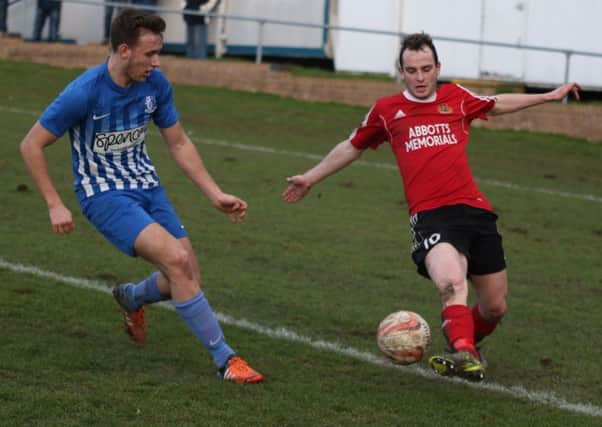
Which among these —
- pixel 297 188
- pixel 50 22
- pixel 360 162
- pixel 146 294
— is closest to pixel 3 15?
pixel 50 22

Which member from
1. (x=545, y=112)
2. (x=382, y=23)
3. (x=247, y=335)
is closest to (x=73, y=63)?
(x=382, y=23)

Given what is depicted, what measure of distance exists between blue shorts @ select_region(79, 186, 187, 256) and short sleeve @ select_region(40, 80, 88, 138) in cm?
46

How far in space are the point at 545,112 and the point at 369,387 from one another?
42.4 feet

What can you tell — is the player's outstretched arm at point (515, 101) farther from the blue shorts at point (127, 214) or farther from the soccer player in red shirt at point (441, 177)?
the blue shorts at point (127, 214)

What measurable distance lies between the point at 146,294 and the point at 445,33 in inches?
575

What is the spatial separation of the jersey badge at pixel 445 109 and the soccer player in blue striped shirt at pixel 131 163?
1.27 metres

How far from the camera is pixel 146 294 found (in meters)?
7.13

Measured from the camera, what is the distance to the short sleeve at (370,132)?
22.7 ft

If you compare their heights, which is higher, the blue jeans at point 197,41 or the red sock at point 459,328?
the blue jeans at point 197,41

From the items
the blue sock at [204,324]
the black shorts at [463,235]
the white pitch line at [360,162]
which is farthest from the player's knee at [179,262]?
the white pitch line at [360,162]

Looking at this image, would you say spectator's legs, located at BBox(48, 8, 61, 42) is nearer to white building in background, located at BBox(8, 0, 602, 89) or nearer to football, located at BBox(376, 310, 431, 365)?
white building in background, located at BBox(8, 0, 602, 89)

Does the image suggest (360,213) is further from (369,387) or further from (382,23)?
(382,23)

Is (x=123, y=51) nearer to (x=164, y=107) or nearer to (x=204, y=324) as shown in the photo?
(x=164, y=107)

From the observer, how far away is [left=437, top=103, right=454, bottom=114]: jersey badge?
6816 mm
